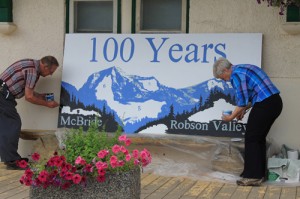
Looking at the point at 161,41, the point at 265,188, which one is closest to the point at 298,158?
the point at 265,188

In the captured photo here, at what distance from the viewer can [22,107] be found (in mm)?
8859

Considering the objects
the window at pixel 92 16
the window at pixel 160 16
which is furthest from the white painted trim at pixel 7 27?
the window at pixel 160 16

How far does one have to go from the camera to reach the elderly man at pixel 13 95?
8008mm

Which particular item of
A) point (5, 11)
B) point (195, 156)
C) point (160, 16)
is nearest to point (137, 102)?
point (195, 156)

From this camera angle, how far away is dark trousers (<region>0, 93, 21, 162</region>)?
8000 millimetres

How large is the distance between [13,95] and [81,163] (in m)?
3.74

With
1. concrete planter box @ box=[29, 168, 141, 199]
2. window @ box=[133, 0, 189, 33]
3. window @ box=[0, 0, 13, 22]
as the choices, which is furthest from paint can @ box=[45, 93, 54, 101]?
concrete planter box @ box=[29, 168, 141, 199]

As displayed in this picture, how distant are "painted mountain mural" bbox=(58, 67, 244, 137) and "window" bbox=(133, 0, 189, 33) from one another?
84 cm

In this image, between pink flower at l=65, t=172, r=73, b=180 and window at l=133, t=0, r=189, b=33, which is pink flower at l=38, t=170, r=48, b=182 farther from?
window at l=133, t=0, r=189, b=33

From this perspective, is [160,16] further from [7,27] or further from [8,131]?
[8,131]

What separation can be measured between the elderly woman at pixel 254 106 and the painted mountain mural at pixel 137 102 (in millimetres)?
697

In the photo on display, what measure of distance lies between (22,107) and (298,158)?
414 cm

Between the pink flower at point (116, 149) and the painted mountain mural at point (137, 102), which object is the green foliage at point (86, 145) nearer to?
the pink flower at point (116, 149)

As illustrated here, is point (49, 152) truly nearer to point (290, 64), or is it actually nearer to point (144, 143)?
point (144, 143)
